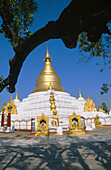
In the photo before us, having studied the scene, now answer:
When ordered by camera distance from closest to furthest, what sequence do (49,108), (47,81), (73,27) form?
(73,27), (49,108), (47,81)

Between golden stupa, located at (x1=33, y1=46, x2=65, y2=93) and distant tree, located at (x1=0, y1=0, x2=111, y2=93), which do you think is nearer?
distant tree, located at (x1=0, y1=0, x2=111, y2=93)

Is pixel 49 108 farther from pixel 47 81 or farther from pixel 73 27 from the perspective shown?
pixel 73 27

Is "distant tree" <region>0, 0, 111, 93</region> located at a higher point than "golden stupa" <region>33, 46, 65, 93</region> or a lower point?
lower

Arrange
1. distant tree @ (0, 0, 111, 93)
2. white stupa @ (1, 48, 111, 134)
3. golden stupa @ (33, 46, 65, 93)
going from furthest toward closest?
golden stupa @ (33, 46, 65, 93), white stupa @ (1, 48, 111, 134), distant tree @ (0, 0, 111, 93)

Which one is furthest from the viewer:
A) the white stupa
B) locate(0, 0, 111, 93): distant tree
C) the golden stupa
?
the golden stupa

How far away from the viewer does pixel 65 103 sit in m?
24.4

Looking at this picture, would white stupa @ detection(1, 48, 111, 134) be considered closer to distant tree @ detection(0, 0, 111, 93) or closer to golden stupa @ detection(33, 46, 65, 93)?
golden stupa @ detection(33, 46, 65, 93)

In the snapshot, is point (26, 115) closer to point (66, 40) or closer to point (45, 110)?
point (45, 110)

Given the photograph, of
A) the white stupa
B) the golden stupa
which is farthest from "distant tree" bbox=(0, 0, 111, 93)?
the golden stupa

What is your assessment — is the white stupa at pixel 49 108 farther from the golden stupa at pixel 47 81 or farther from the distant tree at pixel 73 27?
the distant tree at pixel 73 27

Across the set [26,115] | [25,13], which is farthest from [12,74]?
[26,115]

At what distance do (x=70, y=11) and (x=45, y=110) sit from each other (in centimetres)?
2064

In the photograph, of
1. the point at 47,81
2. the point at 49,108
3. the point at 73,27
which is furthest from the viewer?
the point at 47,81

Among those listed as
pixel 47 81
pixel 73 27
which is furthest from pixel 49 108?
pixel 73 27
